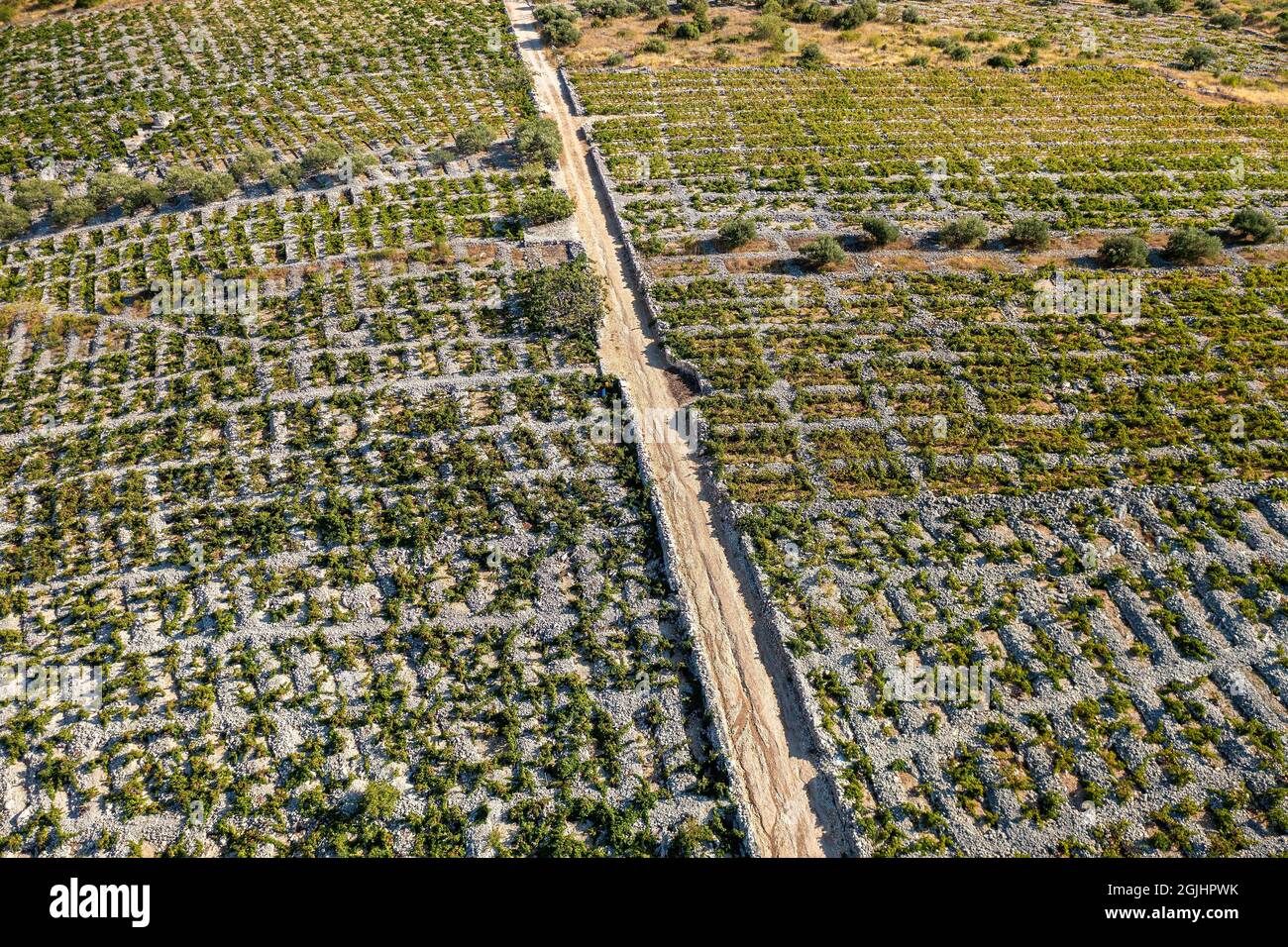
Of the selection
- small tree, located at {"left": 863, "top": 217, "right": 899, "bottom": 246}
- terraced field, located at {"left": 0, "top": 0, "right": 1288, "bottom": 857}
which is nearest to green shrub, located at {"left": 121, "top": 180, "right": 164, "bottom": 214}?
terraced field, located at {"left": 0, "top": 0, "right": 1288, "bottom": 857}

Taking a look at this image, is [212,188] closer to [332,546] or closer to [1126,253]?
[332,546]

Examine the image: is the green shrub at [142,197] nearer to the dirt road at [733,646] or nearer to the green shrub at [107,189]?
the green shrub at [107,189]

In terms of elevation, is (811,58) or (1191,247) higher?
(811,58)

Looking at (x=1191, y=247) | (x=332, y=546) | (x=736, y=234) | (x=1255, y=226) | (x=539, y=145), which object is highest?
(x=539, y=145)

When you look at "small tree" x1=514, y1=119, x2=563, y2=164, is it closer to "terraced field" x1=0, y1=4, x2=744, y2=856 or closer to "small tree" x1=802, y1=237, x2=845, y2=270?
"terraced field" x1=0, y1=4, x2=744, y2=856

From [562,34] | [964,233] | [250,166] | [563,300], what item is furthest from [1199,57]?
[250,166]

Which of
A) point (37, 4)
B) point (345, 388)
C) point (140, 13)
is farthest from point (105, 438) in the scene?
point (37, 4)

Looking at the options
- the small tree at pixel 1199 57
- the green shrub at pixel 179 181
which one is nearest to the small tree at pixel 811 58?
the small tree at pixel 1199 57
